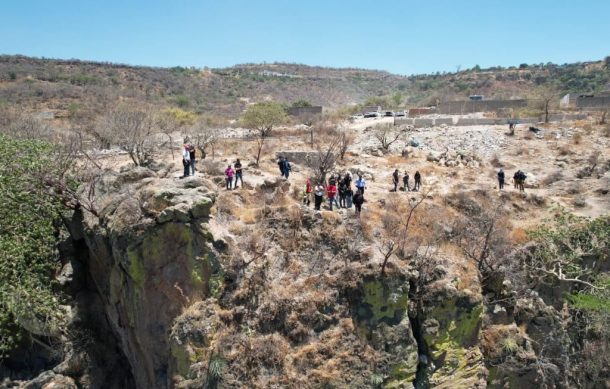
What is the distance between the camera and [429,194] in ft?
58.7

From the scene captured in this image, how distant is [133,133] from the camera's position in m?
20.8

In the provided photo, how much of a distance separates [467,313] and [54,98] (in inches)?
1812

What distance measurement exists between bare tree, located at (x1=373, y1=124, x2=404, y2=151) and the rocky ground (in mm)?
11057

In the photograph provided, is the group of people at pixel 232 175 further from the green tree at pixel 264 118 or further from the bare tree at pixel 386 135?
the green tree at pixel 264 118

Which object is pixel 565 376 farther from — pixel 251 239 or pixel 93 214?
pixel 93 214

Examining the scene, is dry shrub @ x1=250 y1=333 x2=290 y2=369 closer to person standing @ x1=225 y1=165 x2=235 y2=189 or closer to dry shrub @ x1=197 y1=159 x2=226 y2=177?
person standing @ x1=225 y1=165 x2=235 y2=189

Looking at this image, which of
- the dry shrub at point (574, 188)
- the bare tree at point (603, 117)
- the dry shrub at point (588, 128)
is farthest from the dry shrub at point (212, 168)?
the bare tree at point (603, 117)

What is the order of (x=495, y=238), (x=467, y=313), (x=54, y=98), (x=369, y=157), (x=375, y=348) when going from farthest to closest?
1. (x=54, y=98)
2. (x=369, y=157)
3. (x=495, y=238)
4. (x=467, y=313)
5. (x=375, y=348)

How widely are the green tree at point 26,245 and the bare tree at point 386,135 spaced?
1648 centimetres

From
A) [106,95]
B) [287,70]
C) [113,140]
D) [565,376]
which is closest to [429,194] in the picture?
[565,376]

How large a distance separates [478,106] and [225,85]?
4166 cm

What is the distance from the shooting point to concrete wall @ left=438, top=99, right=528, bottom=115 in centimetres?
3794

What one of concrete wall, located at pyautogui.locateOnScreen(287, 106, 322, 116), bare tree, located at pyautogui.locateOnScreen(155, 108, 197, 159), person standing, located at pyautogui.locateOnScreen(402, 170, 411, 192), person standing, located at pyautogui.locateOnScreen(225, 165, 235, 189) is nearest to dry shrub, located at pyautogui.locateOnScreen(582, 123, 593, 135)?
person standing, located at pyautogui.locateOnScreen(402, 170, 411, 192)

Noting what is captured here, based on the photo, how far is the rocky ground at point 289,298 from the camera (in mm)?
11555
